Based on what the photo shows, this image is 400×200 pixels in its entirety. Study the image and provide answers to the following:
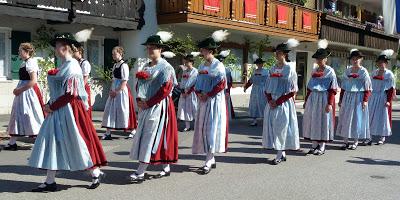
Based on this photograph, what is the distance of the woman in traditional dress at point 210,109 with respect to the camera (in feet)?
24.6

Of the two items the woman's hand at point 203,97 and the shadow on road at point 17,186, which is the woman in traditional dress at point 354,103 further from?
the shadow on road at point 17,186

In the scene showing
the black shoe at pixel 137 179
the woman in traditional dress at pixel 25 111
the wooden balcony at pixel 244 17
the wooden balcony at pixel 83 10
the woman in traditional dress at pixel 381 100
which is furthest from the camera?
the wooden balcony at pixel 244 17

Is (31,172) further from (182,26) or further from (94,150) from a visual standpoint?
(182,26)

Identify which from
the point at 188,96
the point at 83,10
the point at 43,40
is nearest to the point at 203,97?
the point at 188,96

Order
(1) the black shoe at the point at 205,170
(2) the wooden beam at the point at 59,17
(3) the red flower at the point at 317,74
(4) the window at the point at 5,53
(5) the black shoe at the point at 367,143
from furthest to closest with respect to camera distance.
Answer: (4) the window at the point at 5,53 → (2) the wooden beam at the point at 59,17 → (5) the black shoe at the point at 367,143 → (3) the red flower at the point at 317,74 → (1) the black shoe at the point at 205,170

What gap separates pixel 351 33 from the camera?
2952 cm

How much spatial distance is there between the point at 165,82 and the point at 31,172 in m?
2.33

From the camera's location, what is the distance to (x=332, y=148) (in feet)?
33.8

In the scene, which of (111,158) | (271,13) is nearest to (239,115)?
(271,13)

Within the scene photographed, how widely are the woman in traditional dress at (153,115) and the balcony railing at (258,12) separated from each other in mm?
11056

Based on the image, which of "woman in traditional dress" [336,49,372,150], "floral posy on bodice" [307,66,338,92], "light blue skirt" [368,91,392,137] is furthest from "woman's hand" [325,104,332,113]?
"light blue skirt" [368,91,392,137]

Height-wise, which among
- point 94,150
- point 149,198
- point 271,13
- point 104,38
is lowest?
point 149,198

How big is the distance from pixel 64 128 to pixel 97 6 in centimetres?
1096

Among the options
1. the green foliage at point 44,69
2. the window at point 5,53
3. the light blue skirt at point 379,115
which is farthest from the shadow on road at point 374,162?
the window at point 5,53
